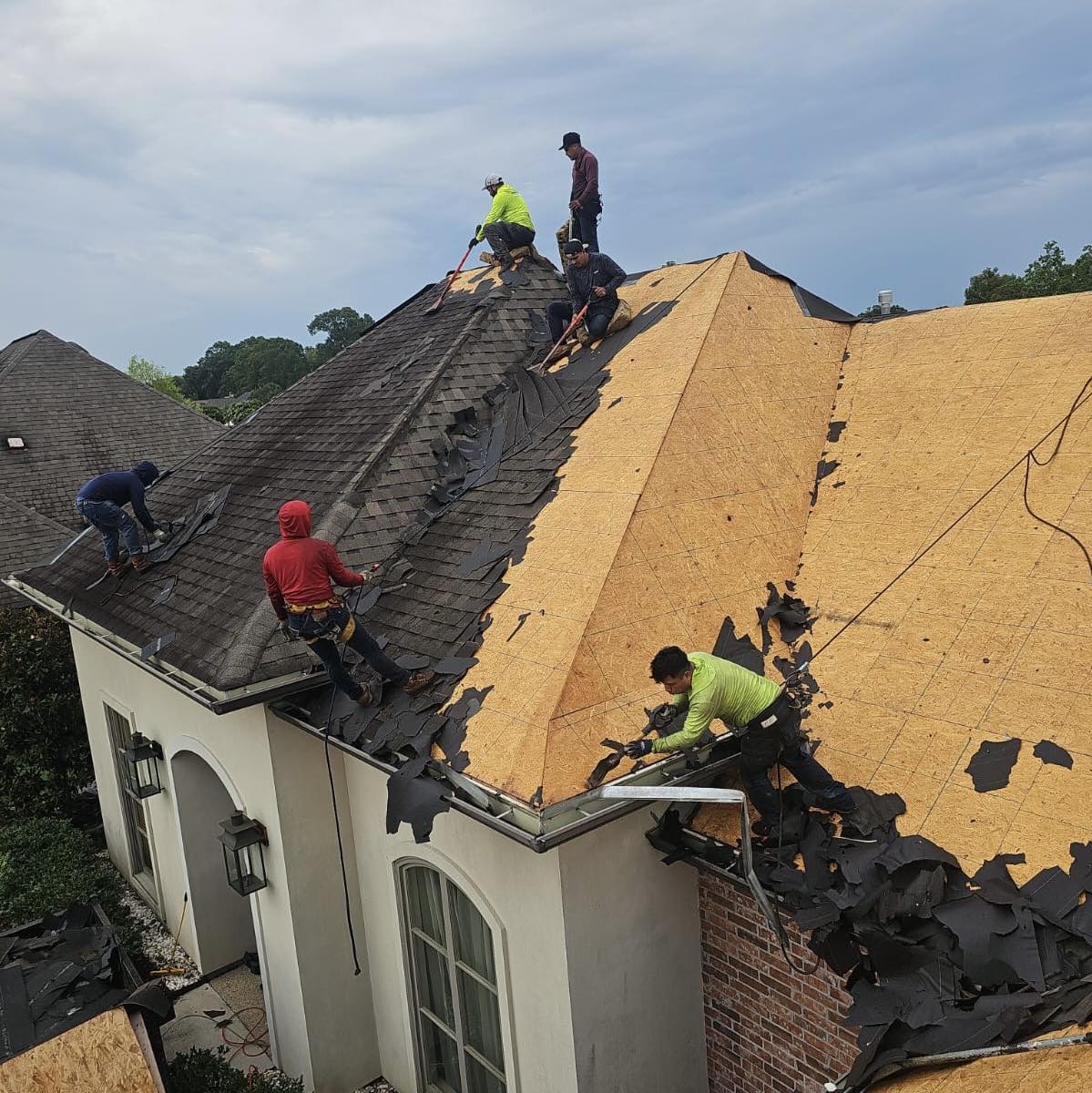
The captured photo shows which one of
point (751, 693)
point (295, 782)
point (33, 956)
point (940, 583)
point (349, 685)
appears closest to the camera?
point (751, 693)

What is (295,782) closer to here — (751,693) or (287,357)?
(751,693)

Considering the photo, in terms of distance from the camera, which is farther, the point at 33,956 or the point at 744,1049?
the point at 33,956

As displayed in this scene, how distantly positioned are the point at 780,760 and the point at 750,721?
33 cm

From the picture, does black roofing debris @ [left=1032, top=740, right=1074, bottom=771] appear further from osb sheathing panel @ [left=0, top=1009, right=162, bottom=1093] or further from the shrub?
the shrub

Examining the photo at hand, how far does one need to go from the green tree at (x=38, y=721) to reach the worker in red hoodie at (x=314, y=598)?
855 centimetres

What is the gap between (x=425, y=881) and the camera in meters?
6.03

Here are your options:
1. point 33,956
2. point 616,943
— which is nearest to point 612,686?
point 616,943

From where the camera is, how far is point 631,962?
4977 mm

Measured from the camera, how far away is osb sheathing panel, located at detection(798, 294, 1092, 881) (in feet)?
13.9

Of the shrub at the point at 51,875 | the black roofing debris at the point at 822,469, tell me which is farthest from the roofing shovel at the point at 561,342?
the shrub at the point at 51,875

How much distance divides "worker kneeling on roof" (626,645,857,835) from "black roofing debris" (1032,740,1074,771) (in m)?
0.95

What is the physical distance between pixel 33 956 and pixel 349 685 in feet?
14.6

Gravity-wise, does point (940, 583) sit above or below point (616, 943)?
above

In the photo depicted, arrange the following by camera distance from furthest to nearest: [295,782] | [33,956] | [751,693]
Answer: [33,956] < [295,782] < [751,693]
